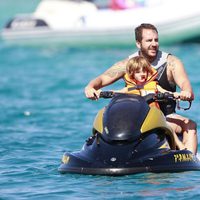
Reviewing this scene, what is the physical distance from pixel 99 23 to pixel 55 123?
10192mm

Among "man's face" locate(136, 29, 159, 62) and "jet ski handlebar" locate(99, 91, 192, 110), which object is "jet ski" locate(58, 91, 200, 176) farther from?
"man's face" locate(136, 29, 159, 62)

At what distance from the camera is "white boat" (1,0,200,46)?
21.6m

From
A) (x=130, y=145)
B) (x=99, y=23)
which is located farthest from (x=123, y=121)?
(x=99, y=23)

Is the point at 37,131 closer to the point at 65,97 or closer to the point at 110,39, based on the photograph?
the point at 65,97

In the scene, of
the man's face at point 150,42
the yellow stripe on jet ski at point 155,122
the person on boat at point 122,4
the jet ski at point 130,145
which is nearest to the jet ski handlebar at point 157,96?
the jet ski at point 130,145

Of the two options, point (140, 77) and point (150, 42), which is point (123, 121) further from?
point (150, 42)

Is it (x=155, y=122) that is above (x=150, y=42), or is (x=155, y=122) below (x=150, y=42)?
below

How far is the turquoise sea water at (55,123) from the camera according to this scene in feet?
24.1

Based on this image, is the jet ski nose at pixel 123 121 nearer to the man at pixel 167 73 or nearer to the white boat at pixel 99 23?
the man at pixel 167 73

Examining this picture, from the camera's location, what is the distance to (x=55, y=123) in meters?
12.5

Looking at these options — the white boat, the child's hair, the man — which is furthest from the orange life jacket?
the white boat

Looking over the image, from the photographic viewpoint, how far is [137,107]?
7855 millimetres

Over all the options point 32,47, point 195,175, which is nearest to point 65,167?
point 195,175

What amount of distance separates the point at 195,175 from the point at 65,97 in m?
7.92
